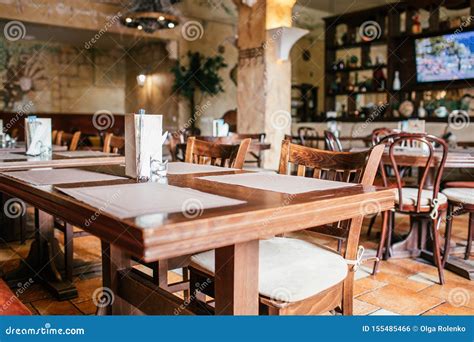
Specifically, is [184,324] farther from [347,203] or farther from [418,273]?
[418,273]

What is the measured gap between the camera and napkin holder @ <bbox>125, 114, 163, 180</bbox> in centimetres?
164

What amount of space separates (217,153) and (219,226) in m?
1.41

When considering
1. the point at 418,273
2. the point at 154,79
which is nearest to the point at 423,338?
the point at 418,273

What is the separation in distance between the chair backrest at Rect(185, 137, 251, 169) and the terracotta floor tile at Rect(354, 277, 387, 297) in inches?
41.6

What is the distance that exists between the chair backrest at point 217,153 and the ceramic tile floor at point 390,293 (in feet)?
1.61

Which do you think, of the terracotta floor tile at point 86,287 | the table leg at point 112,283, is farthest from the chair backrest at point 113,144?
the table leg at point 112,283

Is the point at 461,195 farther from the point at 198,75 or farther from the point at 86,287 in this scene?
the point at 198,75

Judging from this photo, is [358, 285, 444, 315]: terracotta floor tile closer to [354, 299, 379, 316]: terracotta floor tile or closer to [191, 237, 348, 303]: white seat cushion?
[354, 299, 379, 316]: terracotta floor tile

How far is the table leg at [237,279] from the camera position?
1.14 m

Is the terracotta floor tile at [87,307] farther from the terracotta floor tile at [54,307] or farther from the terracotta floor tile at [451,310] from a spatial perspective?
the terracotta floor tile at [451,310]

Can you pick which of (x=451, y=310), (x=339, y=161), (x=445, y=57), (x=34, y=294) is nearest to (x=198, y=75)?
(x=445, y=57)

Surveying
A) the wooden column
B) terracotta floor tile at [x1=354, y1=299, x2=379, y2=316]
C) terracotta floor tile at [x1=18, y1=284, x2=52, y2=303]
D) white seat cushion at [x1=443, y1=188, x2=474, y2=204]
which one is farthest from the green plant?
terracotta floor tile at [x1=354, y1=299, x2=379, y2=316]

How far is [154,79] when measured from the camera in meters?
12.6

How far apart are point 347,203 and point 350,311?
55cm
